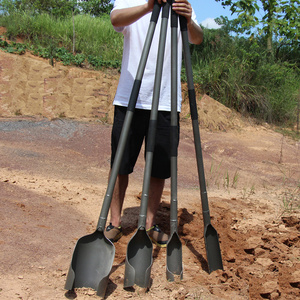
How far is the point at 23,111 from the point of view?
22.7 ft

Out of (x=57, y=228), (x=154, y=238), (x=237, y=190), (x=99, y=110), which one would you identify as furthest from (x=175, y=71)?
(x=99, y=110)

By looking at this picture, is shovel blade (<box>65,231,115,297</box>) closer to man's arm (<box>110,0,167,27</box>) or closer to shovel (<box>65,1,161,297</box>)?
shovel (<box>65,1,161,297</box>)

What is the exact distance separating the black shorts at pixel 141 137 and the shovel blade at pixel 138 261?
0.54 meters

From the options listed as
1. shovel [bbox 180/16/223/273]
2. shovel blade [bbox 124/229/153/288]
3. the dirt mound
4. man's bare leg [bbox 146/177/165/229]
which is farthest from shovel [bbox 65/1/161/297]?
the dirt mound

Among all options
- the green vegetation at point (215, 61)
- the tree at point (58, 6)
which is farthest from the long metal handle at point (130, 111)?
the tree at point (58, 6)

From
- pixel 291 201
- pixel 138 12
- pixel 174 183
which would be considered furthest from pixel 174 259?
pixel 291 201

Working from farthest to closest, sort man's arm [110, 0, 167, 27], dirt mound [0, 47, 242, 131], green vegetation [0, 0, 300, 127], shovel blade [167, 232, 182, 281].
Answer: green vegetation [0, 0, 300, 127] → dirt mound [0, 47, 242, 131] → man's arm [110, 0, 167, 27] → shovel blade [167, 232, 182, 281]

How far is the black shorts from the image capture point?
2557 millimetres

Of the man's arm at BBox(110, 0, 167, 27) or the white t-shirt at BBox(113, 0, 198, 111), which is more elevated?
the man's arm at BBox(110, 0, 167, 27)

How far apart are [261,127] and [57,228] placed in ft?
19.1

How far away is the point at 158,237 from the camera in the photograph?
2689 millimetres

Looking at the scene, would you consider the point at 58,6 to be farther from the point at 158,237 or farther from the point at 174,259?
the point at 174,259

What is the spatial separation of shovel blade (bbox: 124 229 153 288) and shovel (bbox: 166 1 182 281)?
127 mm

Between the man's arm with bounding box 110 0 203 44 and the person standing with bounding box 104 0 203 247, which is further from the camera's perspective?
the person standing with bounding box 104 0 203 247
